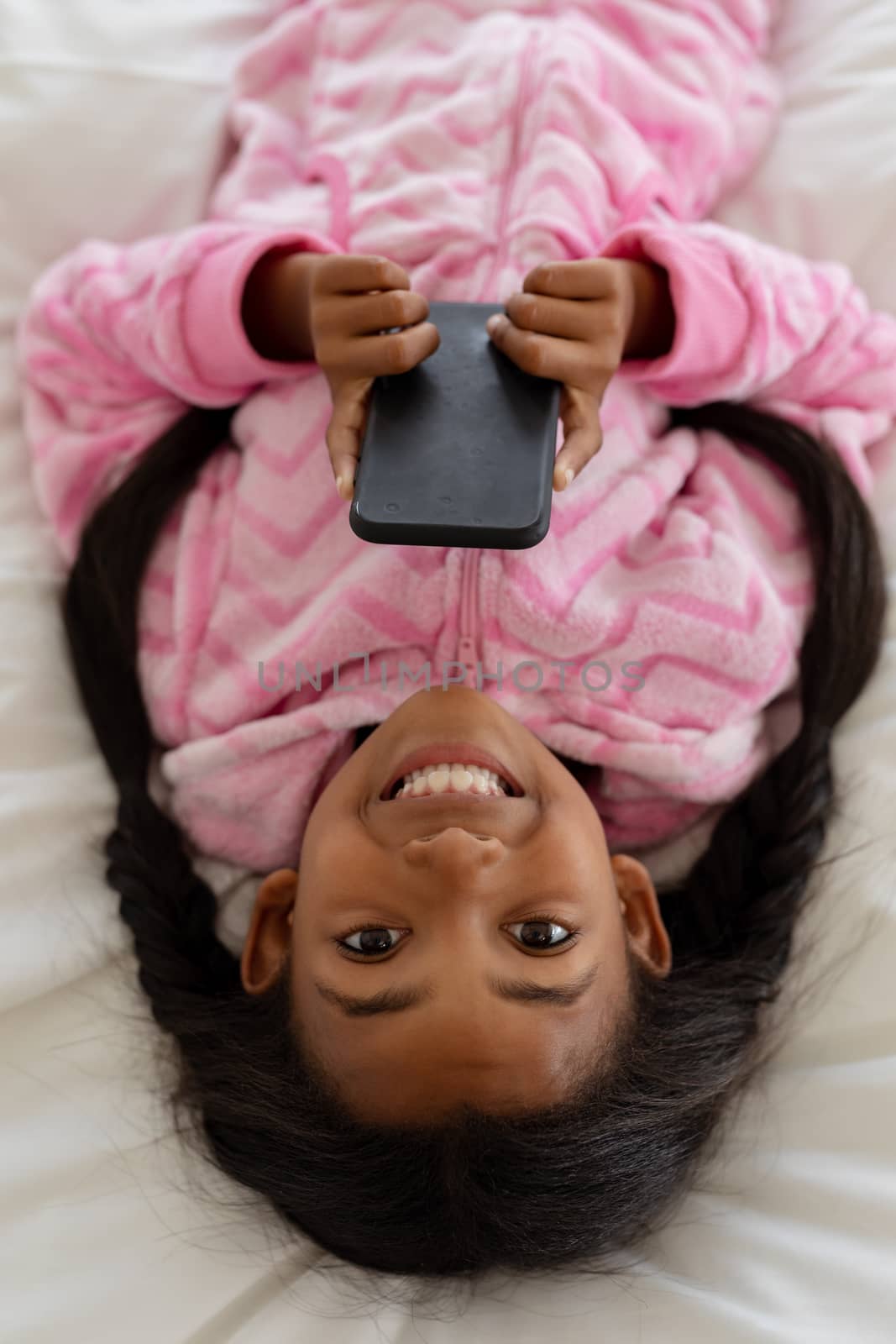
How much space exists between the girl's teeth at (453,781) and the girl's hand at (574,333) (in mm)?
199

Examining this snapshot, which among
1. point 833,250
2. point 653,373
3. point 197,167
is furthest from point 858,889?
point 197,167

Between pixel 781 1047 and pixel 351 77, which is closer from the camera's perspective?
pixel 781 1047

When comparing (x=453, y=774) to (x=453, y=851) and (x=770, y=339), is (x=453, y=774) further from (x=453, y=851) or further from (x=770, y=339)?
(x=770, y=339)

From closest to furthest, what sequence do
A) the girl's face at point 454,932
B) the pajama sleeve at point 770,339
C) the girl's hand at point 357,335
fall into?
1. the girl's face at point 454,932
2. the girl's hand at point 357,335
3. the pajama sleeve at point 770,339

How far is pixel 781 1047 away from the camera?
833 mm

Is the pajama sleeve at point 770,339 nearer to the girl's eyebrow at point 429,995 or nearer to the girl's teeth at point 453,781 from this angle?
the girl's teeth at point 453,781

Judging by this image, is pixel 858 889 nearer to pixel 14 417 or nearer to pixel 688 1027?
pixel 688 1027

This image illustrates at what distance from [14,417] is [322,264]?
1.15 feet

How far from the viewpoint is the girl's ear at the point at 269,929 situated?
0.84 metres

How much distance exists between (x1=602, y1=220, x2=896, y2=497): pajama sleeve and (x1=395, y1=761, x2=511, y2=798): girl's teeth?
34cm

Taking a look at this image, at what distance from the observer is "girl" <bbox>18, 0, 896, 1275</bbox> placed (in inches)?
28.1

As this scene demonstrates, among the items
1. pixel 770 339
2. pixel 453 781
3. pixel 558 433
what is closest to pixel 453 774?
pixel 453 781

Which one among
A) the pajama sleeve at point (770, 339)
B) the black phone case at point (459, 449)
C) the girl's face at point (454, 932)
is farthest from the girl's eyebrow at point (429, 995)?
the pajama sleeve at point (770, 339)

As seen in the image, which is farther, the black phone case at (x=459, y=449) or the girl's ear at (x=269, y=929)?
the girl's ear at (x=269, y=929)
